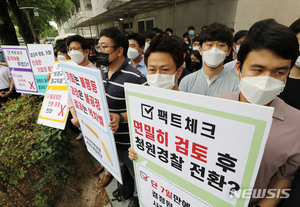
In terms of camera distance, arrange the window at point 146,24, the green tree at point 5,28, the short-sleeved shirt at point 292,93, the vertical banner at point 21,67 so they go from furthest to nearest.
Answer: the window at point 146,24 → the green tree at point 5,28 → the vertical banner at point 21,67 → the short-sleeved shirt at point 292,93

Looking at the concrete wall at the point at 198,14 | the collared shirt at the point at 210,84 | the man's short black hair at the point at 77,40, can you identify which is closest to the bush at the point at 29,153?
the man's short black hair at the point at 77,40

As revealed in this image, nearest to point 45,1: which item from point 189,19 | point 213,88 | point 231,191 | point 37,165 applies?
point 189,19

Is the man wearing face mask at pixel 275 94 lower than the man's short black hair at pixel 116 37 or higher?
lower

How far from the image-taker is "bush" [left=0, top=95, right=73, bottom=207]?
185 cm

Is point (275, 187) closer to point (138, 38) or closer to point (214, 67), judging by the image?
point (214, 67)

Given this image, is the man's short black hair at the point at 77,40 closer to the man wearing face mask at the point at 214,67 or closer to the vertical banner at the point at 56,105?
the vertical banner at the point at 56,105

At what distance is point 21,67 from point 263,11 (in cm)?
1079

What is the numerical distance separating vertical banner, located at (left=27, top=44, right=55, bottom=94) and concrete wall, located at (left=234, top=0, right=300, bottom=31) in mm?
7816

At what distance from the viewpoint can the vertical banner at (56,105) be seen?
7.40 feet

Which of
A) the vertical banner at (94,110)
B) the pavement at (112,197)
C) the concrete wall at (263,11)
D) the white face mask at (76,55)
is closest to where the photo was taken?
the vertical banner at (94,110)

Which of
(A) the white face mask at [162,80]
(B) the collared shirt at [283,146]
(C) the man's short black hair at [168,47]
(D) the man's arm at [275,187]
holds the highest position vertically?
(C) the man's short black hair at [168,47]

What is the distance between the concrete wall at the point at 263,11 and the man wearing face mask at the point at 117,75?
7.45m

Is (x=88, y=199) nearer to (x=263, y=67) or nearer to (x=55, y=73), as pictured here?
(x=55, y=73)

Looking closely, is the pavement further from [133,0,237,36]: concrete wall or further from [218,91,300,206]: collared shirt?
[133,0,237,36]: concrete wall
